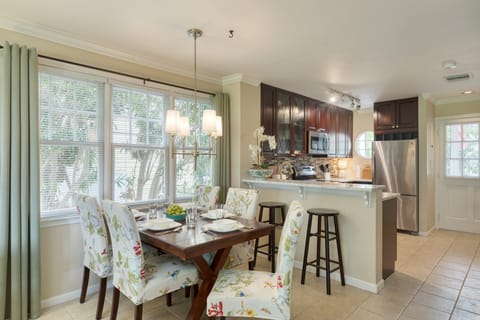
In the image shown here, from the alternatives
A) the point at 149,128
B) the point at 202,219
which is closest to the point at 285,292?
the point at 202,219

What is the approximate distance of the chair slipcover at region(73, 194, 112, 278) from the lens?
7.61 feet

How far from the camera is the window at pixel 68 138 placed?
2.67 meters

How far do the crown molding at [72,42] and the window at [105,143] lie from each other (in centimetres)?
29

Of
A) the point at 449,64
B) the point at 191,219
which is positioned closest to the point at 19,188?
the point at 191,219

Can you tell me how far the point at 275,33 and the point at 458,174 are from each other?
478cm

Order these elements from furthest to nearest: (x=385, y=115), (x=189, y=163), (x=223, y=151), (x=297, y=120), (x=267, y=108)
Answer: (x=385, y=115), (x=297, y=120), (x=267, y=108), (x=223, y=151), (x=189, y=163)

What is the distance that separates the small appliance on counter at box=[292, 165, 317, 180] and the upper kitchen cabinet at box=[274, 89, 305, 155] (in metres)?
0.43

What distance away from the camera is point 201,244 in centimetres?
195

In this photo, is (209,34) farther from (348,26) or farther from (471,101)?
(471,101)

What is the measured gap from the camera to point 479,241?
462 centimetres

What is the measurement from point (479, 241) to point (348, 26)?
444cm

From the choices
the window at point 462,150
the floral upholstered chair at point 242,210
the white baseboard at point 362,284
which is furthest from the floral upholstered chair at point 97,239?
the window at point 462,150

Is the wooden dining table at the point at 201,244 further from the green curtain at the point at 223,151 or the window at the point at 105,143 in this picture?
the green curtain at the point at 223,151

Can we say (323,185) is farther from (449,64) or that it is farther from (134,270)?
(134,270)
